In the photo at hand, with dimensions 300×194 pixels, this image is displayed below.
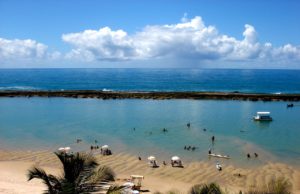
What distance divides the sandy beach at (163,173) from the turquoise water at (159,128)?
2.18 m

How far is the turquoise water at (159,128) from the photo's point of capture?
36.2 metres

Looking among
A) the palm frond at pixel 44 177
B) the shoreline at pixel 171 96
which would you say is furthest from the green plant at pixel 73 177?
the shoreline at pixel 171 96

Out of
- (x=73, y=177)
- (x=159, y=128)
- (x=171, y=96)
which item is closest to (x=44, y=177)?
(x=73, y=177)

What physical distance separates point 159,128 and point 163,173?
58.0ft

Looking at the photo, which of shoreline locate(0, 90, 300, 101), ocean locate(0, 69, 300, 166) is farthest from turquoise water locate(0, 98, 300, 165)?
shoreline locate(0, 90, 300, 101)

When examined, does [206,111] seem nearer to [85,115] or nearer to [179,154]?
[85,115]

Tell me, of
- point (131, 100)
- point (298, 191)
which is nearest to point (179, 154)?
point (298, 191)

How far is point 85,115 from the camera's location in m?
57.2

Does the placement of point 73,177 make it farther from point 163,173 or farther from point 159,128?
point 159,128

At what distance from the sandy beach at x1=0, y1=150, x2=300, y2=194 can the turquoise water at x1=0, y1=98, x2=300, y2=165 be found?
218cm

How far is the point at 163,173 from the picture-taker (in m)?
28.7

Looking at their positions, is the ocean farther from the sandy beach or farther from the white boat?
the sandy beach

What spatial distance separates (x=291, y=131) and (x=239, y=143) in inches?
406

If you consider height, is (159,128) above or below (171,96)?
below
